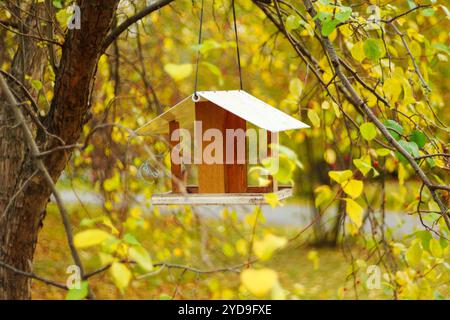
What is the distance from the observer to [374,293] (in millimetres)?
6922

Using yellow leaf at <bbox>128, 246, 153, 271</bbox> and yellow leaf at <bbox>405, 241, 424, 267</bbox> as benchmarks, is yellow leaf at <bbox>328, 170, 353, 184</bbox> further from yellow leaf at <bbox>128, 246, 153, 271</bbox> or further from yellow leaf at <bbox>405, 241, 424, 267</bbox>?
yellow leaf at <bbox>128, 246, 153, 271</bbox>

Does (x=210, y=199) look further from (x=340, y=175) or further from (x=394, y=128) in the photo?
(x=394, y=128)

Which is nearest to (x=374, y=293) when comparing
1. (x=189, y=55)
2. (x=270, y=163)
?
(x=189, y=55)

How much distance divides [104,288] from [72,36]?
5.06 meters

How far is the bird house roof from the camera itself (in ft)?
6.31

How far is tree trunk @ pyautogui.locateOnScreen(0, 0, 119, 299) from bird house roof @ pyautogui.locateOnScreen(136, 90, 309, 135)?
1.12ft

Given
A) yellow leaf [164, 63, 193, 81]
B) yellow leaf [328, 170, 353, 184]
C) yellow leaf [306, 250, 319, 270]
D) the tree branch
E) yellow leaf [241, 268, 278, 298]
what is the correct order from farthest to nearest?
yellow leaf [306, 250, 319, 270] < the tree branch < yellow leaf [328, 170, 353, 184] < yellow leaf [164, 63, 193, 81] < yellow leaf [241, 268, 278, 298]

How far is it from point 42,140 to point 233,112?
98 centimetres

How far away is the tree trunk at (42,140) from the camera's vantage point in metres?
2.23

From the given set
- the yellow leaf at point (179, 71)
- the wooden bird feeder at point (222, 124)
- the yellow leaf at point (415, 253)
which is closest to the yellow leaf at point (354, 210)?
the wooden bird feeder at point (222, 124)

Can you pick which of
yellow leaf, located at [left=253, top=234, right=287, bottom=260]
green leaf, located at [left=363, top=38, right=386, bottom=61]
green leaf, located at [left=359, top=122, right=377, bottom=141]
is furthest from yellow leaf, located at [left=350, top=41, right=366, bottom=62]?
yellow leaf, located at [left=253, top=234, right=287, bottom=260]

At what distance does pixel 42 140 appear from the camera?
8.48 feet

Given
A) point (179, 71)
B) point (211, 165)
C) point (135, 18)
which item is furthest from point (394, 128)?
point (135, 18)
